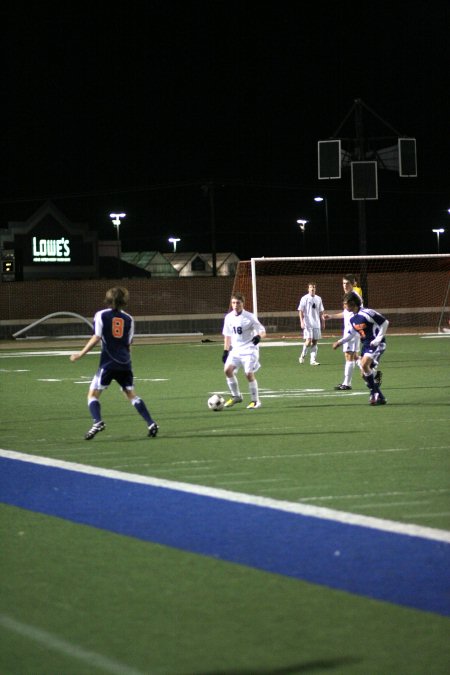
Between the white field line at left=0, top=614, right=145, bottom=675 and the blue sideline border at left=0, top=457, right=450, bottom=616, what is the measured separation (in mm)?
1586

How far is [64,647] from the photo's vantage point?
16.8ft

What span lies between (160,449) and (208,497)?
127 inches

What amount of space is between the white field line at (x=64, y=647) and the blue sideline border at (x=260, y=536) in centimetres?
159

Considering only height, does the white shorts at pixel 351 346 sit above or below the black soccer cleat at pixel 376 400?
above

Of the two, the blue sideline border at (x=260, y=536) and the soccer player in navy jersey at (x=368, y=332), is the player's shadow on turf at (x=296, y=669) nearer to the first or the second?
the blue sideline border at (x=260, y=536)

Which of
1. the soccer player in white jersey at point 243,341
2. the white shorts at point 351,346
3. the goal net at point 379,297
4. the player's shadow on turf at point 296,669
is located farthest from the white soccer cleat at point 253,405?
the goal net at point 379,297

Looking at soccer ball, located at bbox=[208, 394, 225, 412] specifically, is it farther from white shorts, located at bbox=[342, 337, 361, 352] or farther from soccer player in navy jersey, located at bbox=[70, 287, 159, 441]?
white shorts, located at bbox=[342, 337, 361, 352]

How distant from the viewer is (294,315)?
167ft

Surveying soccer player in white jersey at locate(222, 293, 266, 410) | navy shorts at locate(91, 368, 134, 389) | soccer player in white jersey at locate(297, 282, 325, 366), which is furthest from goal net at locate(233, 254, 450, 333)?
navy shorts at locate(91, 368, 134, 389)

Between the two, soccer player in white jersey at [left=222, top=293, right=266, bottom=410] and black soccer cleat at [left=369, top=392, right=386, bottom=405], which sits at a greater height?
soccer player in white jersey at [left=222, top=293, right=266, bottom=410]

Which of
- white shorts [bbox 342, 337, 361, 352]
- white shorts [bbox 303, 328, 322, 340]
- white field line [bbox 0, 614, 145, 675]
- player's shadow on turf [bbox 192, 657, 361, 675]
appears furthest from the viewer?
white shorts [bbox 303, 328, 322, 340]

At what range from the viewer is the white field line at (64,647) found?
480 cm

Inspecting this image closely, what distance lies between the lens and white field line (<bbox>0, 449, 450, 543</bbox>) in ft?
24.5

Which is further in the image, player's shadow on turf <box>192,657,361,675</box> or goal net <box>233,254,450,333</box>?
goal net <box>233,254,450,333</box>
